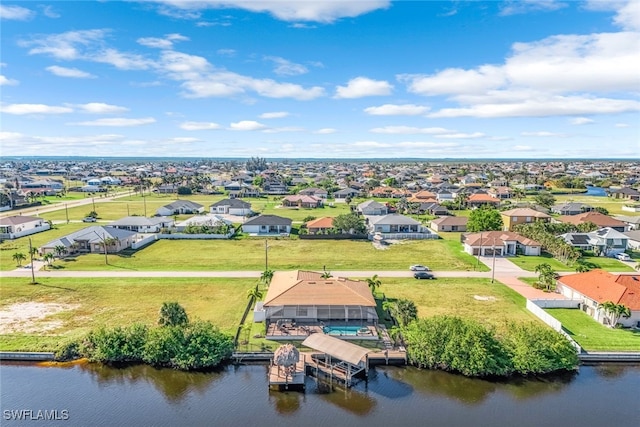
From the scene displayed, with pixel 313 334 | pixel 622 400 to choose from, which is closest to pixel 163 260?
pixel 313 334

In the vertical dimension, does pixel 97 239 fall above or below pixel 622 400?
above

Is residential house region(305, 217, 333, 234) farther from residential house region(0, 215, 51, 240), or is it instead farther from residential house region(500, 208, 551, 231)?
residential house region(0, 215, 51, 240)

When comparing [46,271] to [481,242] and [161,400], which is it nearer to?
[161,400]

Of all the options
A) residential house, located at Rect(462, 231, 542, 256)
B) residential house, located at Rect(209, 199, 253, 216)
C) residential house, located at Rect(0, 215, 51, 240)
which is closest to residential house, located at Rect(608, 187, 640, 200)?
residential house, located at Rect(462, 231, 542, 256)

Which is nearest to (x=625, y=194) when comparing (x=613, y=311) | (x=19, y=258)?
(x=613, y=311)

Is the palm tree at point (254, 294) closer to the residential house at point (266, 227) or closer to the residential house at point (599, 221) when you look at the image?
the residential house at point (266, 227)

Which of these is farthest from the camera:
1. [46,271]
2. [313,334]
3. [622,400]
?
[46,271]
